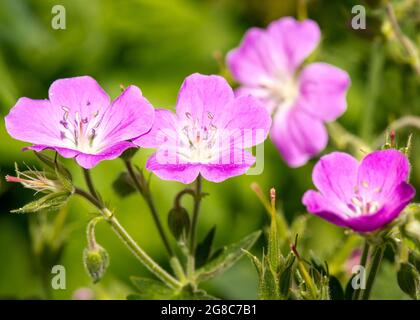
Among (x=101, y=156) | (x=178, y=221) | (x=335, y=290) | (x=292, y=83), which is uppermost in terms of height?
(x=292, y=83)

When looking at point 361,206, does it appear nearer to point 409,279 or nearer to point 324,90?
point 409,279

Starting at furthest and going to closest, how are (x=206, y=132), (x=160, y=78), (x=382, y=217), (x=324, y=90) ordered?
(x=160, y=78)
(x=324, y=90)
(x=206, y=132)
(x=382, y=217)

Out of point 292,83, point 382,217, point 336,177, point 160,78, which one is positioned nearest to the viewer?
point 382,217

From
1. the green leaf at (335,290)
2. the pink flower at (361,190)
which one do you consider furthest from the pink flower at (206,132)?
the green leaf at (335,290)

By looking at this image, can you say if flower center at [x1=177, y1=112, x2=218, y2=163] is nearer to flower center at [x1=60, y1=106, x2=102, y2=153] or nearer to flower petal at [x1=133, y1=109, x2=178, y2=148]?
flower petal at [x1=133, y1=109, x2=178, y2=148]

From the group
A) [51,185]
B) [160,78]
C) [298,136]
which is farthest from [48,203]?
[160,78]

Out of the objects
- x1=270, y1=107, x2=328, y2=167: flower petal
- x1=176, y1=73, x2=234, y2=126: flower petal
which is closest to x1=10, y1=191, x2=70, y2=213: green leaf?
x1=176, y1=73, x2=234, y2=126: flower petal

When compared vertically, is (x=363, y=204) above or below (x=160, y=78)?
below
